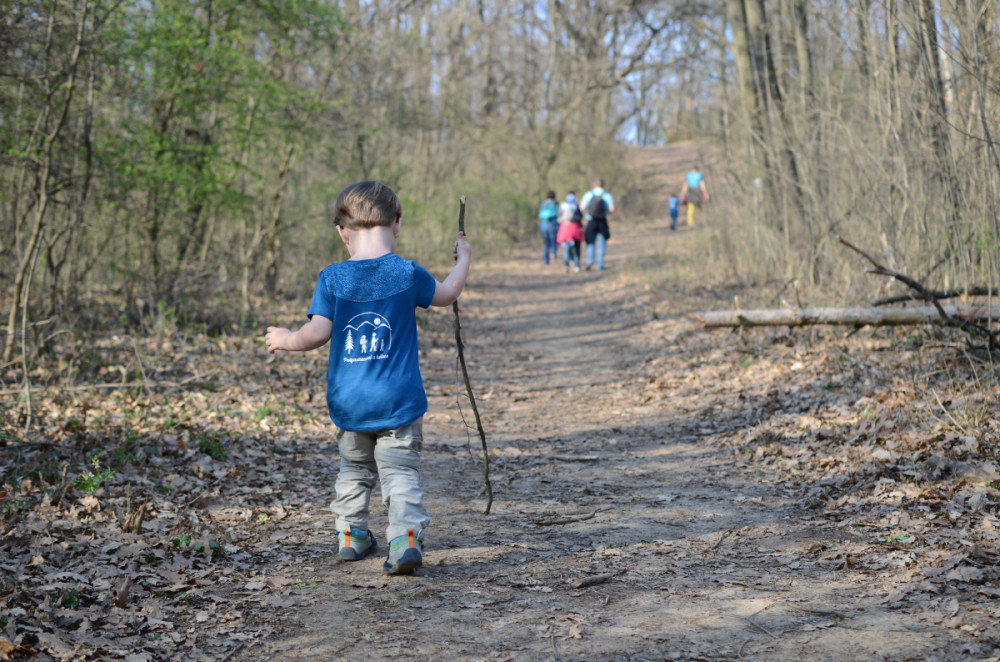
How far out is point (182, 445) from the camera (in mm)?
5969

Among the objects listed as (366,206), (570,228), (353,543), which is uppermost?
(570,228)

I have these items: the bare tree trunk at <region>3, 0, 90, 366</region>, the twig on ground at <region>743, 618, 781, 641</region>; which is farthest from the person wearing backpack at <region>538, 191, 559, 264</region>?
the twig on ground at <region>743, 618, 781, 641</region>

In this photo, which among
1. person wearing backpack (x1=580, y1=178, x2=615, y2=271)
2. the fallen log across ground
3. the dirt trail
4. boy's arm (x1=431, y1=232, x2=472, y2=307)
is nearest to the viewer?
the dirt trail

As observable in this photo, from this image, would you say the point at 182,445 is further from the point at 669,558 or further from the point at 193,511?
the point at 669,558

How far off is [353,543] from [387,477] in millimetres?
447

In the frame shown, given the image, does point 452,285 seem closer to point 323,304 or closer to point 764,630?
point 323,304

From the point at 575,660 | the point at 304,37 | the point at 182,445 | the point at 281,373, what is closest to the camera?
the point at 575,660

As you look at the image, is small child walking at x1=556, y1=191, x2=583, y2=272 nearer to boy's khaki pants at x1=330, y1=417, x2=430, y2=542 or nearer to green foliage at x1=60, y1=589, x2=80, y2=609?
boy's khaki pants at x1=330, y1=417, x2=430, y2=542

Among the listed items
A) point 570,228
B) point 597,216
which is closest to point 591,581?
point 597,216

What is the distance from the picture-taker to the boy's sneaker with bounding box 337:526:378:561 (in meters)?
4.05

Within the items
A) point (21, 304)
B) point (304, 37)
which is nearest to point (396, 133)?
point (304, 37)

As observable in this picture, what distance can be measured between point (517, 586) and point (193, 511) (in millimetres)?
2265

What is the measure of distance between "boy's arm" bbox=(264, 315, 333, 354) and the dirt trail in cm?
113

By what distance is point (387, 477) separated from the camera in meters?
3.89
